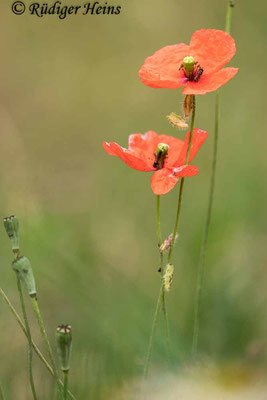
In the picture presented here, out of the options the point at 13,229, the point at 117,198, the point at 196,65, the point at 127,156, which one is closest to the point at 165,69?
the point at 196,65

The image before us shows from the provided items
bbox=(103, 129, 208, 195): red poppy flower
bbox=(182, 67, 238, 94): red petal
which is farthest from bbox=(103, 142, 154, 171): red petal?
bbox=(182, 67, 238, 94): red petal

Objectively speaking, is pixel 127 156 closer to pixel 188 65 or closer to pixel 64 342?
pixel 188 65

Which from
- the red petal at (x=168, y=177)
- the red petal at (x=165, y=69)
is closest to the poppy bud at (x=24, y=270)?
the red petal at (x=168, y=177)

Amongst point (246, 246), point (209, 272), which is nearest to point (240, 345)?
point (209, 272)

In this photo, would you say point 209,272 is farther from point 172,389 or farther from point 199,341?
point 172,389

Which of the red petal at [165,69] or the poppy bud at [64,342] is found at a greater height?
the red petal at [165,69]

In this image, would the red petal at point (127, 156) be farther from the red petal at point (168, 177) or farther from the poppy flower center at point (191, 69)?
the poppy flower center at point (191, 69)
